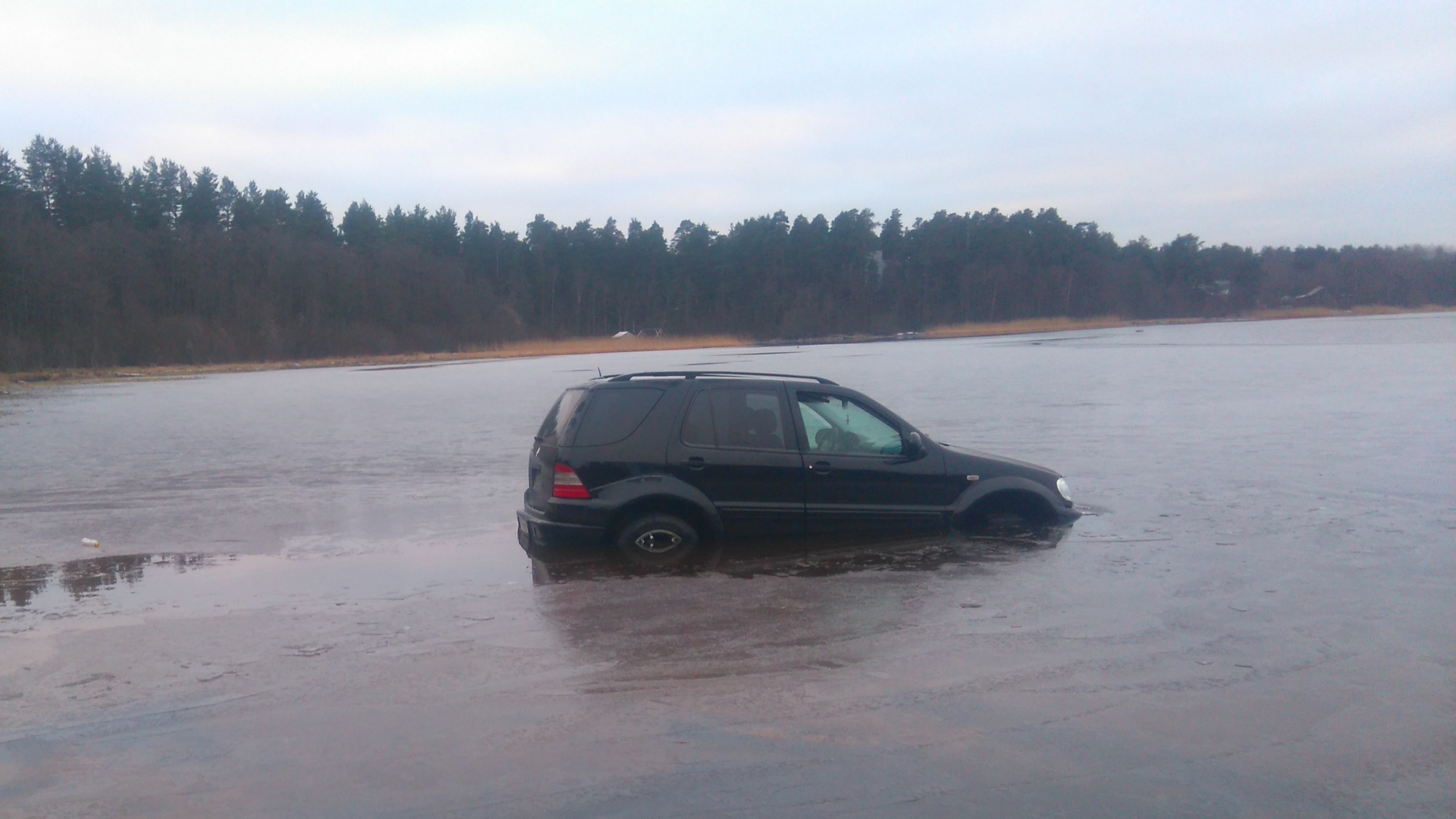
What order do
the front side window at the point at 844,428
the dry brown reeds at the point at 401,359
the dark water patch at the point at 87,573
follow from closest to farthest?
the dark water patch at the point at 87,573 < the front side window at the point at 844,428 < the dry brown reeds at the point at 401,359

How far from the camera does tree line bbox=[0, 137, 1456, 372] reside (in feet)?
252

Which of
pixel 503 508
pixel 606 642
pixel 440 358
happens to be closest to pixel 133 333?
pixel 440 358

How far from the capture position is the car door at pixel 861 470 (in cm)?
869

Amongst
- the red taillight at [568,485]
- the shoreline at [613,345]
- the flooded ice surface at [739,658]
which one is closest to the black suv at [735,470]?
the red taillight at [568,485]

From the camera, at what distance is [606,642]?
6.27 m

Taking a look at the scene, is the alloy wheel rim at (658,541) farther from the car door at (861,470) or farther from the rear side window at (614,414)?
the car door at (861,470)

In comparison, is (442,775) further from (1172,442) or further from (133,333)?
(133,333)

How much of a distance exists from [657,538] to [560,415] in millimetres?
1313

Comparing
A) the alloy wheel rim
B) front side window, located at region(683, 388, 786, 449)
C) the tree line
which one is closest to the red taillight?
the alloy wheel rim

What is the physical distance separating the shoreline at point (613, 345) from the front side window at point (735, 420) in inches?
1846

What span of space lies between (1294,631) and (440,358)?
7394 centimetres

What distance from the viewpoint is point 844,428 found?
891 centimetres

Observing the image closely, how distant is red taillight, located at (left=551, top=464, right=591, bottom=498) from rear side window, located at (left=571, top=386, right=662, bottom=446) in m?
0.21

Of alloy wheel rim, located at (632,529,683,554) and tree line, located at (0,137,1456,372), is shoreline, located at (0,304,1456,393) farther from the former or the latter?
alloy wheel rim, located at (632,529,683,554)
